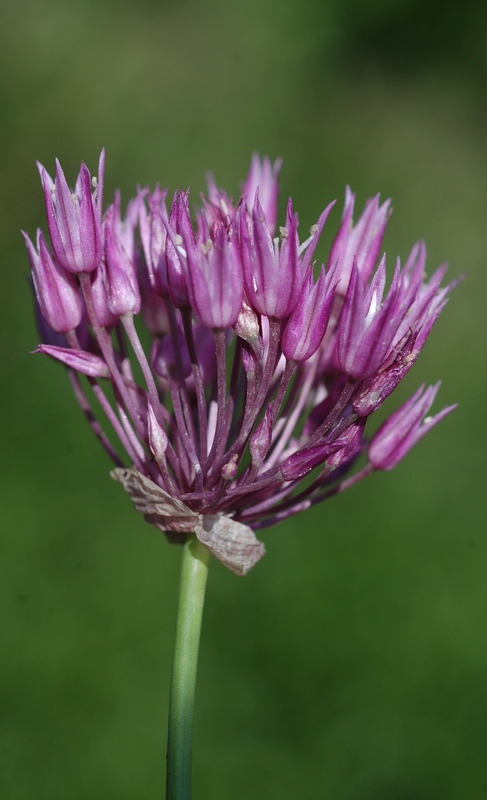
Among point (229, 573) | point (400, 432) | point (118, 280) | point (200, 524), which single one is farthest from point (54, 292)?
point (229, 573)

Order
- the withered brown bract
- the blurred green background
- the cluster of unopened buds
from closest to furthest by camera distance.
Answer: the cluster of unopened buds
the withered brown bract
the blurred green background

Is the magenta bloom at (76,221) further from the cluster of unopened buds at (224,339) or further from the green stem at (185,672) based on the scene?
the green stem at (185,672)

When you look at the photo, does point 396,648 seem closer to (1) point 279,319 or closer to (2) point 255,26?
(1) point 279,319

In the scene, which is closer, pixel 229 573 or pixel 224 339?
pixel 224 339

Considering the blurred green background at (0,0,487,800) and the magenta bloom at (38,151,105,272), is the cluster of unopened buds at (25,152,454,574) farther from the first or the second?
the blurred green background at (0,0,487,800)

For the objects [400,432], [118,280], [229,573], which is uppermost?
[118,280]

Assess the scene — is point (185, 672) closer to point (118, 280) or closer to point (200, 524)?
point (200, 524)

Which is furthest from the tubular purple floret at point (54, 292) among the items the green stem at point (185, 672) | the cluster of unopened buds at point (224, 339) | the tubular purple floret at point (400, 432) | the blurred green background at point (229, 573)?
the blurred green background at point (229, 573)

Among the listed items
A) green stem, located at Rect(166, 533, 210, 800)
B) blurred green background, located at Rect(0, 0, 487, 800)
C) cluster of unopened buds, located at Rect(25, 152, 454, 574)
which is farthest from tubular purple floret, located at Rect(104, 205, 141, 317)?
blurred green background, located at Rect(0, 0, 487, 800)
